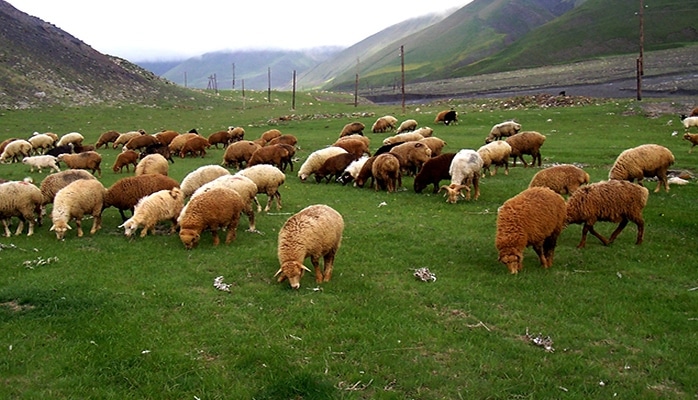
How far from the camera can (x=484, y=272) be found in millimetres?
10141

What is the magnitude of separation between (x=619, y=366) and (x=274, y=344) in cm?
501

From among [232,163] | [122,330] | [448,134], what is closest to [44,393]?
[122,330]

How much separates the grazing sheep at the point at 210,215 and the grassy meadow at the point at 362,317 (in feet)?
1.30

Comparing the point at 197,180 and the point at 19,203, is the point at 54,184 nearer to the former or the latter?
the point at 19,203

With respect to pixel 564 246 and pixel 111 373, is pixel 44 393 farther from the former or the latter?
pixel 564 246

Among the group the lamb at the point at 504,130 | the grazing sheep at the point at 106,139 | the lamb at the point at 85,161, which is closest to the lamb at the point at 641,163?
the lamb at the point at 504,130

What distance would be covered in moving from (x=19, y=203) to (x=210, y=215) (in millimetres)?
5941

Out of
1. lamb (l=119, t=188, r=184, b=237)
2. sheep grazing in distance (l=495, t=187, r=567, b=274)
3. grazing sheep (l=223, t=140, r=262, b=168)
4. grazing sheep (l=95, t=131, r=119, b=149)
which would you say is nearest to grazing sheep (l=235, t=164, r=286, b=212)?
lamb (l=119, t=188, r=184, b=237)

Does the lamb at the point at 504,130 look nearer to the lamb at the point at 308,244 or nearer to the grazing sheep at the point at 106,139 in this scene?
the lamb at the point at 308,244

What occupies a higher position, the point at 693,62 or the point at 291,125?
the point at 693,62

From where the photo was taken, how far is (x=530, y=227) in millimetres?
10055

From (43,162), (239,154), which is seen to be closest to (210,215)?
(239,154)

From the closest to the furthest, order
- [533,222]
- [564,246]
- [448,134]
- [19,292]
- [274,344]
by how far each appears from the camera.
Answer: [274,344] < [19,292] < [533,222] < [564,246] < [448,134]

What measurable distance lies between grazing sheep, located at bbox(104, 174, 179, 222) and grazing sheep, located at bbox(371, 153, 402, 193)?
796 cm
